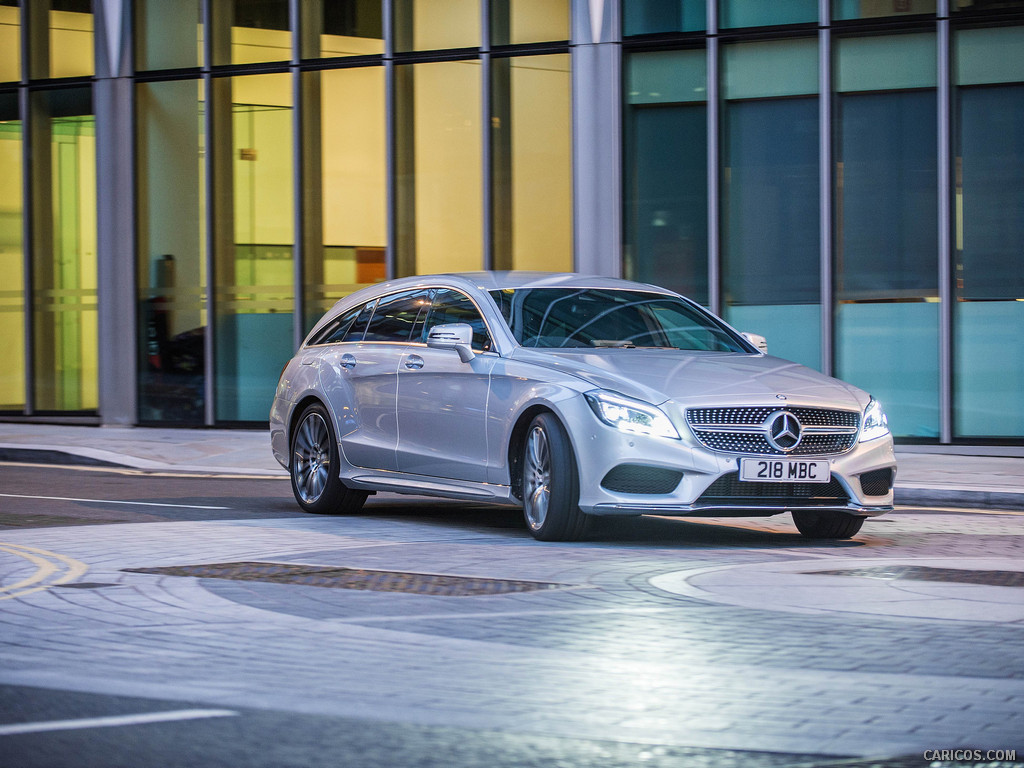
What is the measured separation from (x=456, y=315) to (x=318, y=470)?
5.68 ft

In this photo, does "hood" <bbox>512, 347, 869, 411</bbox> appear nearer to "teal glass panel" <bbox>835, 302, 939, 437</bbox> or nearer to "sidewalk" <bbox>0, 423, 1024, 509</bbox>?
"sidewalk" <bbox>0, 423, 1024, 509</bbox>

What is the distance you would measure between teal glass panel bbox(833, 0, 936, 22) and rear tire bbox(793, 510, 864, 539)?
9.41 m

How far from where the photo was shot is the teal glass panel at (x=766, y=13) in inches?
710

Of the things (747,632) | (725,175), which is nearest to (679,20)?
(725,175)

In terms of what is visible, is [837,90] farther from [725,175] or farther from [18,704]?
[18,704]

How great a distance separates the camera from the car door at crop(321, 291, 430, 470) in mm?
10664

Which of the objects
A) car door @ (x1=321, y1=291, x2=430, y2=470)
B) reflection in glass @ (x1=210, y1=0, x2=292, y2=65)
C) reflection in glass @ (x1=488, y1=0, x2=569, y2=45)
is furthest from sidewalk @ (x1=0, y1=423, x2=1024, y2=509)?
reflection in glass @ (x1=488, y1=0, x2=569, y2=45)

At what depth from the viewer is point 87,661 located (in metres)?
5.51

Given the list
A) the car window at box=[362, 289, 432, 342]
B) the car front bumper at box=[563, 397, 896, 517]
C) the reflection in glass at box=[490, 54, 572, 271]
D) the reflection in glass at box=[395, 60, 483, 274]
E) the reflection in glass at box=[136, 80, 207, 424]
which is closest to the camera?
the car front bumper at box=[563, 397, 896, 517]

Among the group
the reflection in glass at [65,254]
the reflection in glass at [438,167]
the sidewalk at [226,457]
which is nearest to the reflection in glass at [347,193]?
the reflection in glass at [438,167]

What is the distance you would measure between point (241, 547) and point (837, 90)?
11.1m

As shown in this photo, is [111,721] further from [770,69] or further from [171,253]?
[171,253]

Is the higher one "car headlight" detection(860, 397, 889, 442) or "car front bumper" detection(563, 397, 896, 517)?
"car headlight" detection(860, 397, 889, 442)

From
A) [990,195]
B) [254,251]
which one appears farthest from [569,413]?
[254,251]
